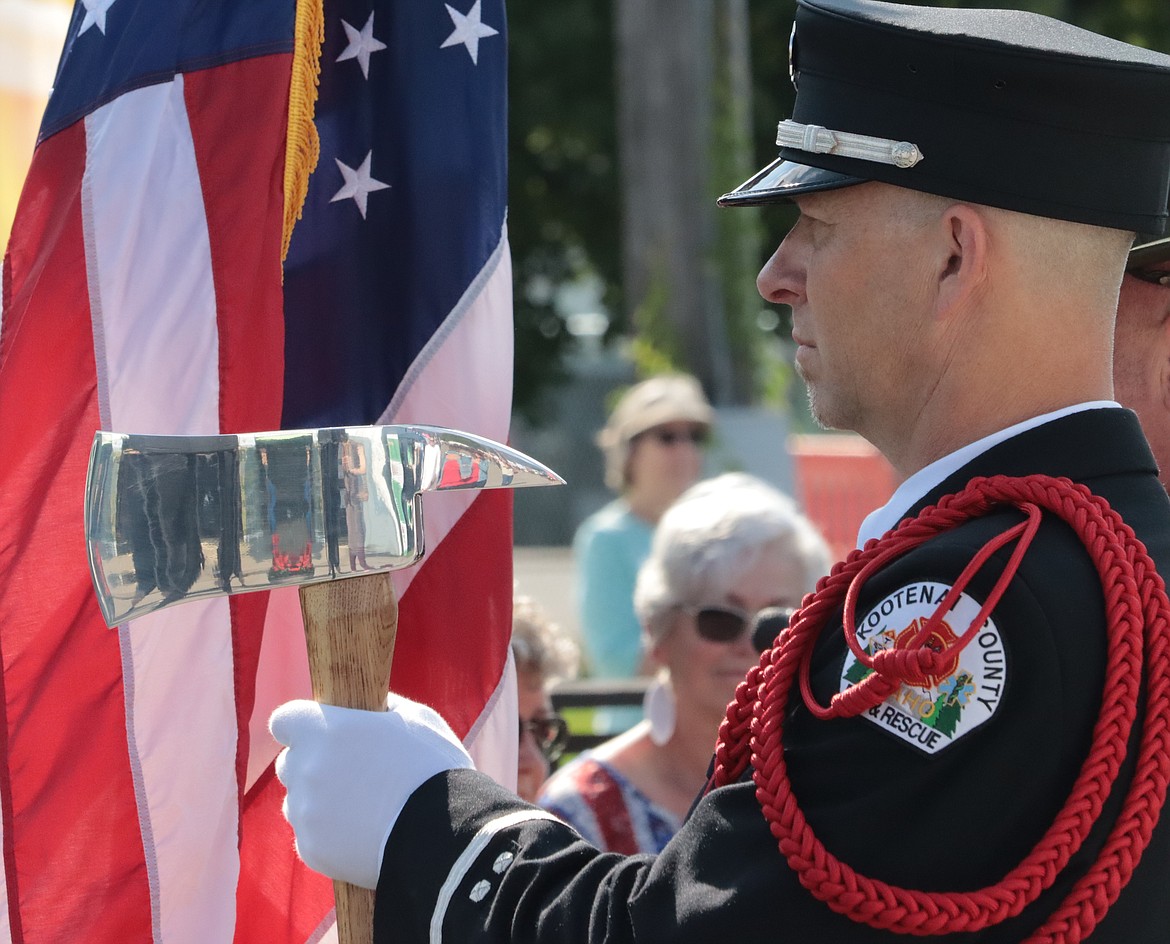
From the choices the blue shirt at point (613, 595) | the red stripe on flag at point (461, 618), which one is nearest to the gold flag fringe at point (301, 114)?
the red stripe on flag at point (461, 618)

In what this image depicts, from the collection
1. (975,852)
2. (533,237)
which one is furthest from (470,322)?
(533,237)

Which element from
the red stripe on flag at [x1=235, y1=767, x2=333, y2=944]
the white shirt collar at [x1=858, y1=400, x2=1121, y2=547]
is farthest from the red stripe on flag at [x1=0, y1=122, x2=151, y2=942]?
the white shirt collar at [x1=858, y1=400, x2=1121, y2=547]

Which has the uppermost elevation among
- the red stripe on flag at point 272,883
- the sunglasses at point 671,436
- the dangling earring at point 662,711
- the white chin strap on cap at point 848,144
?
the white chin strap on cap at point 848,144

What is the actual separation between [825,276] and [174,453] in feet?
2.24

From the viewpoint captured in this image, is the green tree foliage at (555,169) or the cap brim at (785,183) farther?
the green tree foliage at (555,169)

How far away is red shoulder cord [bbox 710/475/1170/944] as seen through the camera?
1190 mm

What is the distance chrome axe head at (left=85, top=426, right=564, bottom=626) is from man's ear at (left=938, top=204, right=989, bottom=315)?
58 cm

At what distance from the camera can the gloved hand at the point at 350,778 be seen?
1.46 metres

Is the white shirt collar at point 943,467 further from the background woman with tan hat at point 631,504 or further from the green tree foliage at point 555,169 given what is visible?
the green tree foliage at point 555,169

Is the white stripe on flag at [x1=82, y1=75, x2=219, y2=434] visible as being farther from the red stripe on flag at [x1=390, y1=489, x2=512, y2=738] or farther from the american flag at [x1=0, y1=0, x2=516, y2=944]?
the red stripe on flag at [x1=390, y1=489, x2=512, y2=738]

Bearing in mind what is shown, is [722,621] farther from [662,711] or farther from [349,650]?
[349,650]

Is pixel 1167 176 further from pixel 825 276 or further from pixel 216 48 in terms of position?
pixel 216 48

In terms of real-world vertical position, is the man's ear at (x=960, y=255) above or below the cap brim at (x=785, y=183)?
below

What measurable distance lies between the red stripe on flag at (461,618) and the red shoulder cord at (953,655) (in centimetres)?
73
